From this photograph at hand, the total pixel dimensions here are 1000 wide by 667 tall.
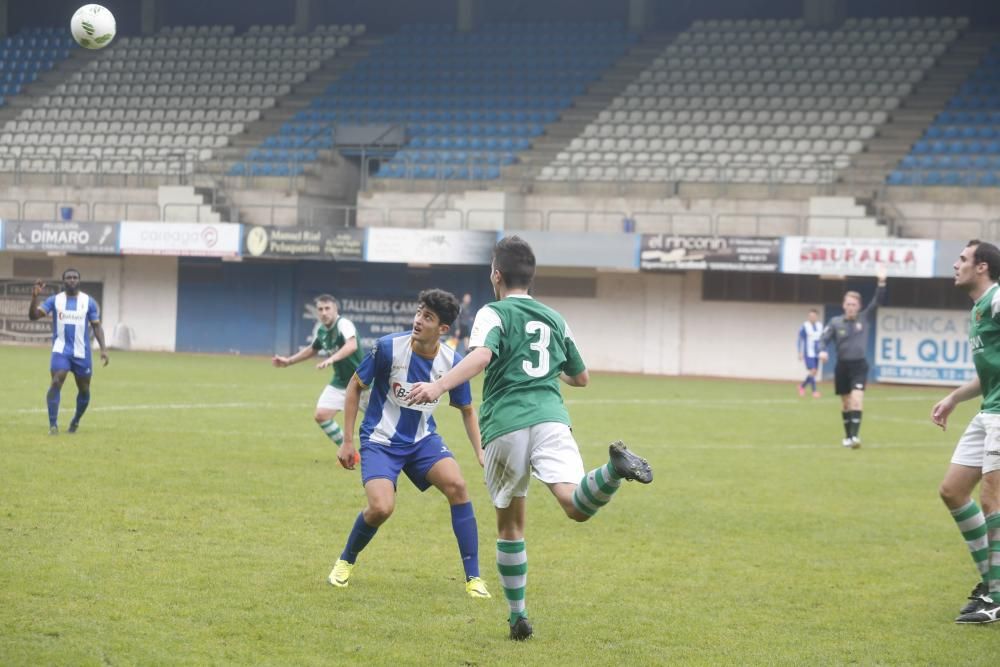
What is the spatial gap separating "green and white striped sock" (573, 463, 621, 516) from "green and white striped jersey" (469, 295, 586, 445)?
511 millimetres

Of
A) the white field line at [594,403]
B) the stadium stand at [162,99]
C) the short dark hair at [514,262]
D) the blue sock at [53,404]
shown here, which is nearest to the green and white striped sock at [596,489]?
the short dark hair at [514,262]

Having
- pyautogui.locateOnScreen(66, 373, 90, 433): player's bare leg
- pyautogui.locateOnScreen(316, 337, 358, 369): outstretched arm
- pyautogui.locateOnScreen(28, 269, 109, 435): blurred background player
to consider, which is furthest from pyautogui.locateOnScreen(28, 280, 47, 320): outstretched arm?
pyautogui.locateOnScreen(316, 337, 358, 369): outstretched arm

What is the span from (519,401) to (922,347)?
29.8m

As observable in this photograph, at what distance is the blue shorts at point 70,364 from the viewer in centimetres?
1620

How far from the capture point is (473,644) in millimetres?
7141

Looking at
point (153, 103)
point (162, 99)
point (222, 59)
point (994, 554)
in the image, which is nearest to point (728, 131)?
point (222, 59)

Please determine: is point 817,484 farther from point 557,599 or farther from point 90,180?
point 90,180

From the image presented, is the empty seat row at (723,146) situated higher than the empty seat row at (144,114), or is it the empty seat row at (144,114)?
the empty seat row at (144,114)

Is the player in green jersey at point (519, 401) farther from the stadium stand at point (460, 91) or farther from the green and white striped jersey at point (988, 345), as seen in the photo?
the stadium stand at point (460, 91)

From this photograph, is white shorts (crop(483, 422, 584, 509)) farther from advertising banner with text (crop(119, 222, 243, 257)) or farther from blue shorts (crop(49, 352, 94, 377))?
advertising banner with text (crop(119, 222, 243, 257))

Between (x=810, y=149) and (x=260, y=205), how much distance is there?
16.2m

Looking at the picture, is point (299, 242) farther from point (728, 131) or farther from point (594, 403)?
point (594, 403)

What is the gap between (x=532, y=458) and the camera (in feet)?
23.0

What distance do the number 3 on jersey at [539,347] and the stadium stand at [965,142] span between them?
1190 inches
